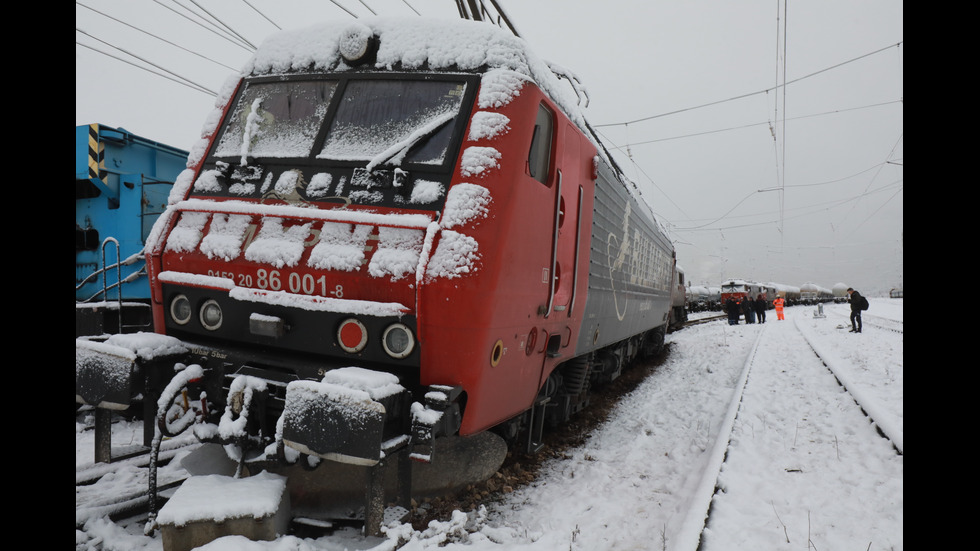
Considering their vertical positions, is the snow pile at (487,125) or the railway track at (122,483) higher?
the snow pile at (487,125)

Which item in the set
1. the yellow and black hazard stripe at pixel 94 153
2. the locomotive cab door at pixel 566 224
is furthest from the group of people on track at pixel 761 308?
the yellow and black hazard stripe at pixel 94 153

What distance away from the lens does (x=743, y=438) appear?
5375 mm

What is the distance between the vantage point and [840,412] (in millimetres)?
6707

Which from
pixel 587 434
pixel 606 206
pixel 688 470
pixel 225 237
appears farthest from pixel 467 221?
pixel 587 434

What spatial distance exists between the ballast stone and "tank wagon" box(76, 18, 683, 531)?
21 centimetres

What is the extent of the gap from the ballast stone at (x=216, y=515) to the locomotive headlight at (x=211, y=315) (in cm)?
95

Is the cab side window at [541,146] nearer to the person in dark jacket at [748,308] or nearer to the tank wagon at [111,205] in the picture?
the tank wagon at [111,205]

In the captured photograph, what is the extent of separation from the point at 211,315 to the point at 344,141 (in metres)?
1.36

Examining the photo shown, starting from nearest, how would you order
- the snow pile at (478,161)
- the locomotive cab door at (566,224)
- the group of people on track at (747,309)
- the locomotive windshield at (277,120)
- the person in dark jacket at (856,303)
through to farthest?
the snow pile at (478,161), the locomotive windshield at (277,120), the locomotive cab door at (566,224), the person in dark jacket at (856,303), the group of people on track at (747,309)

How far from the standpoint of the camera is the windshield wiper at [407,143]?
3.18 metres

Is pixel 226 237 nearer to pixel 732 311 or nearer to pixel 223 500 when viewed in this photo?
pixel 223 500

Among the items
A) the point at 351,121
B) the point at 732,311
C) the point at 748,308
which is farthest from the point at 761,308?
the point at 351,121

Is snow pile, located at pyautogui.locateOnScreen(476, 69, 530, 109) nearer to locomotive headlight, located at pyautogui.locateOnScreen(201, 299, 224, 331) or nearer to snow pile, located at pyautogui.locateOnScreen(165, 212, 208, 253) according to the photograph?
snow pile, located at pyautogui.locateOnScreen(165, 212, 208, 253)
